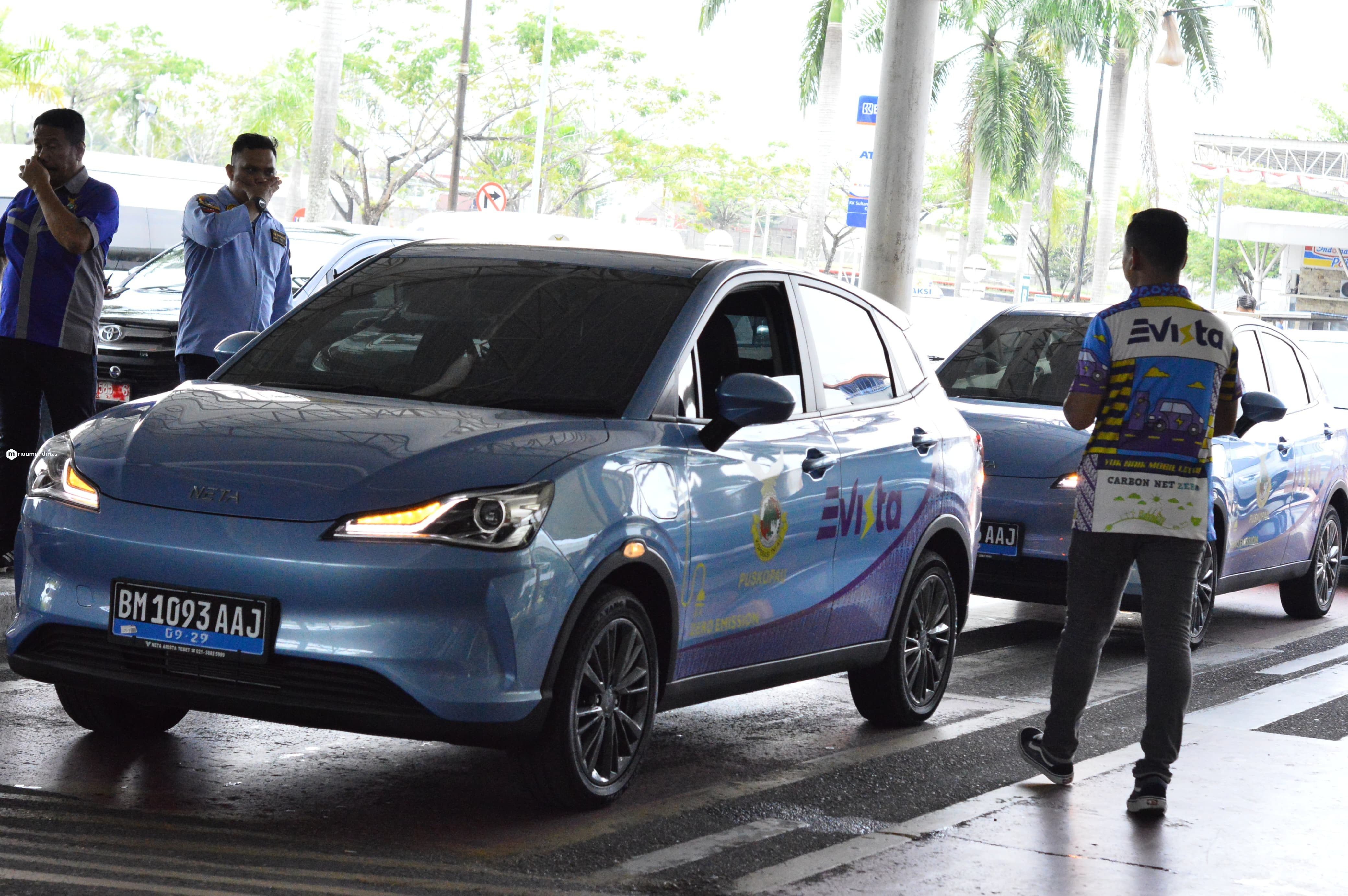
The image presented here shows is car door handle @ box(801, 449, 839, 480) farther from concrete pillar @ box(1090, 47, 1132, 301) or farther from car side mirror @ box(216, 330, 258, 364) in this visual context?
concrete pillar @ box(1090, 47, 1132, 301)

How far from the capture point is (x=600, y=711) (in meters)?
5.23

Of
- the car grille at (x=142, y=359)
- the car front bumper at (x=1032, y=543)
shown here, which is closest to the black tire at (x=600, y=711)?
the car front bumper at (x=1032, y=543)

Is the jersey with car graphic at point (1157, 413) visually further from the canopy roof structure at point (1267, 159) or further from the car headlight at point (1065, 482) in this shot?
the canopy roof structure at point (1267, 159)

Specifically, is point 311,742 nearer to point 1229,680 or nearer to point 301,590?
point 301,590

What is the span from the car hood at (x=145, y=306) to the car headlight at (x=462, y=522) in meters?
8.26

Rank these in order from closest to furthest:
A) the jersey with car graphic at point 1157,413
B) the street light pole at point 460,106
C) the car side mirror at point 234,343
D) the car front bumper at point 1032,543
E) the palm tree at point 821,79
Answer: the jersey with car graphic at point 1157,413, the car side mirror at point 234,343, the car front bumper at point 1032,543, the palm tree at point 821,79, the street light pole at point 460,106

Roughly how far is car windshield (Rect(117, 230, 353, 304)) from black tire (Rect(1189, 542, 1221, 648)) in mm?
6625

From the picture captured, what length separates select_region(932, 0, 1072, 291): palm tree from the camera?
148 feet

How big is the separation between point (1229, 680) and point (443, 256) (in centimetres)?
473

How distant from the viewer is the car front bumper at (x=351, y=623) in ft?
15.4

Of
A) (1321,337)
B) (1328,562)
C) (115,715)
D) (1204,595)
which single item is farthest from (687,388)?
(1321,337)

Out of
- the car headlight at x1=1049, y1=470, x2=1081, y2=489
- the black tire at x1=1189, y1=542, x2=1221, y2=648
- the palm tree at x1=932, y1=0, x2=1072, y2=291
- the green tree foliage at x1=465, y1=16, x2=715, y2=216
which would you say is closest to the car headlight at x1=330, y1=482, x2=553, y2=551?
the car headlight at x1=1049, y1=470, x2=1081, y2=489

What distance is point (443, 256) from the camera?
634cm

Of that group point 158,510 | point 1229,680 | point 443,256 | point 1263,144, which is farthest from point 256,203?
point 1263,144
